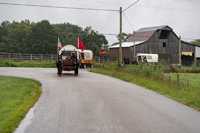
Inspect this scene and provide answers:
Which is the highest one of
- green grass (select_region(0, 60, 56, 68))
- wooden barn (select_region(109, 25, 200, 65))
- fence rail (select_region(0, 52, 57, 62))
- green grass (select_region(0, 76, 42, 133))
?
wooden barn (select_region(109, 25, 200, 65))

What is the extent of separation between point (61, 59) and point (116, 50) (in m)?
37.5

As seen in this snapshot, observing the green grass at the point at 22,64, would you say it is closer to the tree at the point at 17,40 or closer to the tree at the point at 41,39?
the tree at the point at 41,39

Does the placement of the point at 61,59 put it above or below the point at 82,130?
above

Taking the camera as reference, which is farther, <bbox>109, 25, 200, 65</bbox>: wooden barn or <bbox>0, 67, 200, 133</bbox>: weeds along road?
<bbox>109, 25, 200, 65</bbox>: wooden barn

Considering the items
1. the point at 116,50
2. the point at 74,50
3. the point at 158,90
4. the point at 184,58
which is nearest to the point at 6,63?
the point at 74,50

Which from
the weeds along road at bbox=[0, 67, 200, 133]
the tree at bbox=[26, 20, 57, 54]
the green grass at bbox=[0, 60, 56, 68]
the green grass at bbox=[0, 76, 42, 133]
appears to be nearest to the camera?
the weeds along road at bbox=[0, 67, 200, 133]

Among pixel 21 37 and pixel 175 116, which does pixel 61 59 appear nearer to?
pixel 175 116

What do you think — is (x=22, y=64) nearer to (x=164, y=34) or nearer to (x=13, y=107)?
(x=13, y=107)

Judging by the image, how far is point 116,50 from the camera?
5744 centimetres

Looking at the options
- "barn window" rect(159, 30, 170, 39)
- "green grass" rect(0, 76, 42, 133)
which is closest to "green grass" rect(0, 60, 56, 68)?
"green grass" rect(0, 76, 42, 133)

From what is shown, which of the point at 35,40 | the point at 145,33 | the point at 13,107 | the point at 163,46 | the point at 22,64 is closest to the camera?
the point at 13,107

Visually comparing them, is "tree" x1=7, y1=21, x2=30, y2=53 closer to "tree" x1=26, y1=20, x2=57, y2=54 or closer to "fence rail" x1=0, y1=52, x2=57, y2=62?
"tree" x1=26, y1=20, x2=57, y2=54

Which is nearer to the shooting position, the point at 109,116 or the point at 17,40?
the point at 109,116

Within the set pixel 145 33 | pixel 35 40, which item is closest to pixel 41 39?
pixel 35 40
